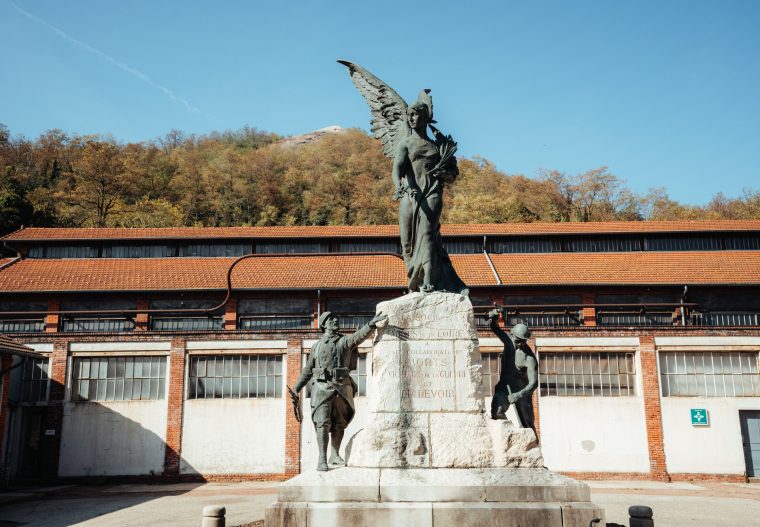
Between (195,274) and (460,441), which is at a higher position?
(195,274)

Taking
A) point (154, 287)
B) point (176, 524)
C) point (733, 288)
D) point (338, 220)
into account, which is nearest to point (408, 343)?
point (176, 524)

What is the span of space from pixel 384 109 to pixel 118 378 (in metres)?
17.0

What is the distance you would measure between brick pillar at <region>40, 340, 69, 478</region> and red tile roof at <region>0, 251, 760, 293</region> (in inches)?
133

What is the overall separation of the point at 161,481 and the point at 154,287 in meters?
7.60

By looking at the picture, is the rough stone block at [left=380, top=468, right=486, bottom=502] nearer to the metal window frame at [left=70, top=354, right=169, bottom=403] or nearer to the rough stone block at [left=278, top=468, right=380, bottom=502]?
the rough stone block at [left=278, top=468, right=380, bottom=502]

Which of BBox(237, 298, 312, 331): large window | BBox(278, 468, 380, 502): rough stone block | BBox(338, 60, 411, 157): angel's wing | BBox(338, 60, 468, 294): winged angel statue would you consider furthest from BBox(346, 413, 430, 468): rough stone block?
BBox(237, 298, 312, 331): large window

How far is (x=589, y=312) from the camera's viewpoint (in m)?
25.7

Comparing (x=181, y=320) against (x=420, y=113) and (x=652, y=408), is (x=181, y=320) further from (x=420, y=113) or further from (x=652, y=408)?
(x=420, y=113)

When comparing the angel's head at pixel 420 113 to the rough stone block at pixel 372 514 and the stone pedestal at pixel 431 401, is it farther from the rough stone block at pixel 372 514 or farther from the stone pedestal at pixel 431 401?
the rough stone block at pixel 372 514

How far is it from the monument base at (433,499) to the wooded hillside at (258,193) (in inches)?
1688

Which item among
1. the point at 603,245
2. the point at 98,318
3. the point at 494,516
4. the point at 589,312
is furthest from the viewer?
the point at 603,245

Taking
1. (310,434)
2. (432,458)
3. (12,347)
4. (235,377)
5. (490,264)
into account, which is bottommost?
(310,434)

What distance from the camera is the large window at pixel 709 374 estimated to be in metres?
22.5

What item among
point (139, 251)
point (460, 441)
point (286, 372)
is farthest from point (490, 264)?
point (460, 441)
